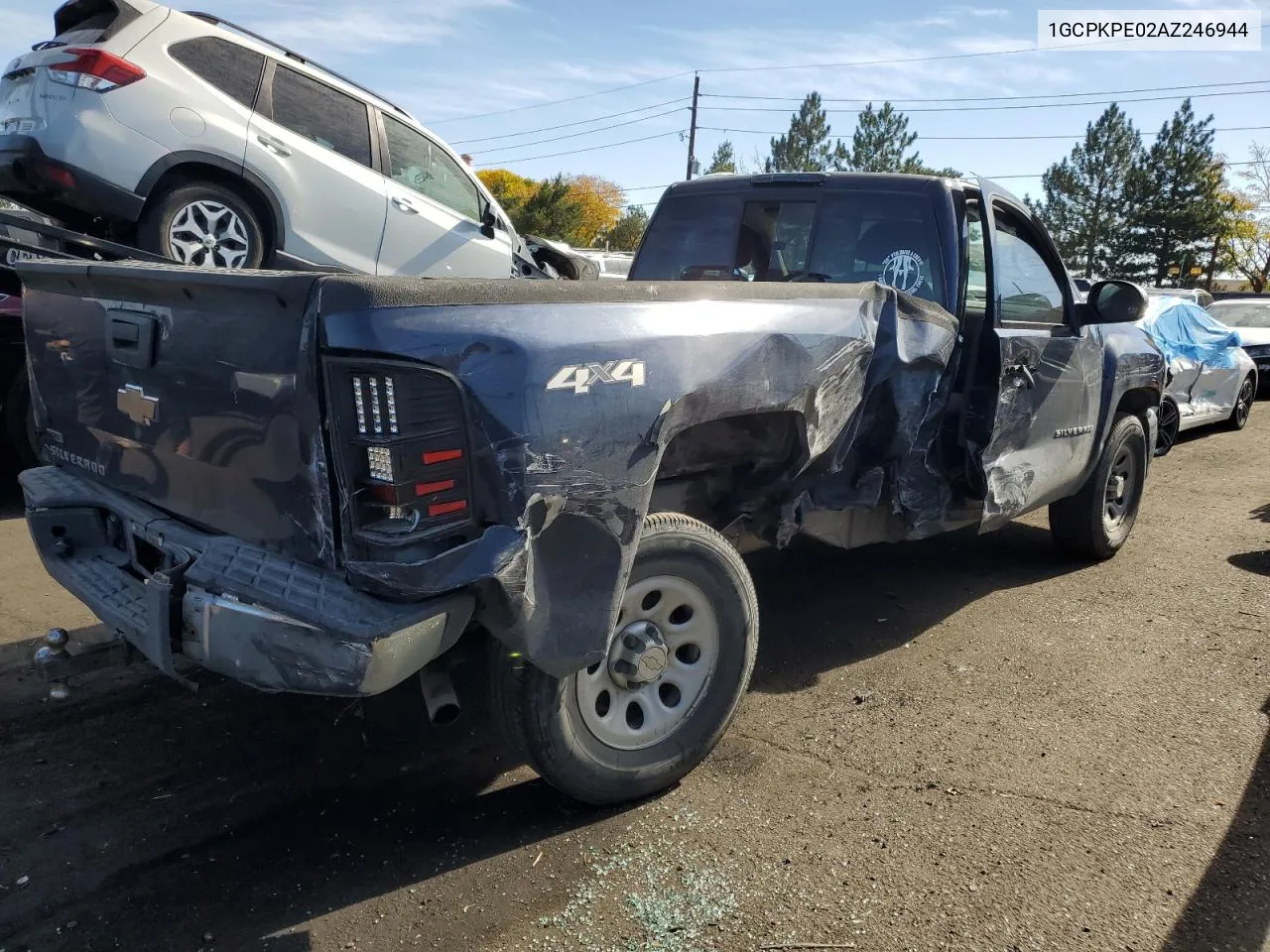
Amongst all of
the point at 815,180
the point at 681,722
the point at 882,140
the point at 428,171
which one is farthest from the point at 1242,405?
the point at 882,140

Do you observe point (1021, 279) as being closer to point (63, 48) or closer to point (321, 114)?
point (321, 114)

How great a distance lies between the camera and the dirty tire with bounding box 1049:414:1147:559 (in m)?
5.49

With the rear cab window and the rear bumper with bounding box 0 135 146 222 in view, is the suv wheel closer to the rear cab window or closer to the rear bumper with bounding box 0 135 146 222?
the rear bumper with bounding box 0 135 146 222

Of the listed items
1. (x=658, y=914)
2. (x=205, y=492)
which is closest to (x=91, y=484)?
(x=205, y=492)

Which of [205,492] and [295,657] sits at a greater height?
[205,492]

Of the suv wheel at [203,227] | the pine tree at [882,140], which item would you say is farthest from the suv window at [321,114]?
the pine tree at [882,140]

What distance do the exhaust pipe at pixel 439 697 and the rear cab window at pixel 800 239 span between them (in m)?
2.67

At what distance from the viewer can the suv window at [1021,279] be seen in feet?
14.8

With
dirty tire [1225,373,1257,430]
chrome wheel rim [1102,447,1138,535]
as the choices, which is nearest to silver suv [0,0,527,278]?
chrome wheel rim [1102,447,1138,535]

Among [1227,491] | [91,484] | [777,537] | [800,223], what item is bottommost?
[1227,491]

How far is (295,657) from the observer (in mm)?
2283

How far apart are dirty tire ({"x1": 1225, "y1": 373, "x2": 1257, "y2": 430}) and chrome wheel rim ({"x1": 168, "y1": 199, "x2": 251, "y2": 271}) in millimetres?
11107

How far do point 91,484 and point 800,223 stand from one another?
321cm

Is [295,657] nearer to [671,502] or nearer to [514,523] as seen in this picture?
[514,523]
